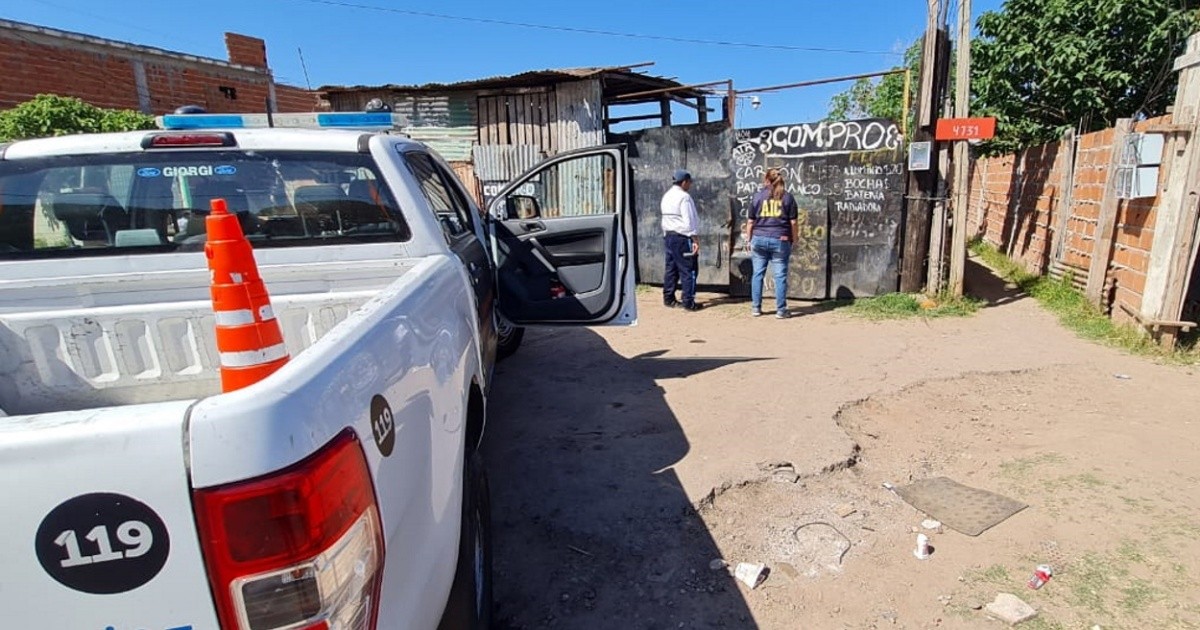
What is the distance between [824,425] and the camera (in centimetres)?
385

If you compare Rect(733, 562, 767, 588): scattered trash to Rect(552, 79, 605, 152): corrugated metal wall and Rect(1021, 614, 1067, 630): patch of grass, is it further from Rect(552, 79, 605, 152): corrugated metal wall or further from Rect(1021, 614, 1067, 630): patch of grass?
Rect(552, 79, 605, 152): corrugated metal wall

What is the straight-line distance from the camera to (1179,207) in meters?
4.80

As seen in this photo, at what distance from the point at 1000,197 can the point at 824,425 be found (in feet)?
27.0

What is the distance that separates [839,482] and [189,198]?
3411 mm

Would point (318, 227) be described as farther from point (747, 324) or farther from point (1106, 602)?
point (747, 324)

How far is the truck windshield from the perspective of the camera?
8.32 ft

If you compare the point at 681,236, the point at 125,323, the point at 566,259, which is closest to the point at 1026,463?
the point at 566,259

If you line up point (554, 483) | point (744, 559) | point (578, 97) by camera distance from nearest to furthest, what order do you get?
point (744, 559) < point (554, 483) < point (578, 97)

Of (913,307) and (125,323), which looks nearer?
Answer: (125,323)

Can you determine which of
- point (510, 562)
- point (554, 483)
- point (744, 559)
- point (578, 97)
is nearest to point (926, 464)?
point (744, 559)

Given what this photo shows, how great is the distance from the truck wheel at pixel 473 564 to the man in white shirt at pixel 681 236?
5.06 metres

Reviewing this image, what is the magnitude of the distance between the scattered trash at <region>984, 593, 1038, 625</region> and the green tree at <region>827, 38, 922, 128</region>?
18.7ft

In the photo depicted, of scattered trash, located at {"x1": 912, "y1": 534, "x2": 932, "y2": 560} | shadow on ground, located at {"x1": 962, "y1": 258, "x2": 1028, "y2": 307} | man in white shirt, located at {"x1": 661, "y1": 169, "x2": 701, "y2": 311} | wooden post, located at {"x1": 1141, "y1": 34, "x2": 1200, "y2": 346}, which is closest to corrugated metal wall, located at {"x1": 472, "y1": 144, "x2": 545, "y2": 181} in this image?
man in white shirt, located at {"x1": 661, "y1": 169, "x2": 701, "y2": 311}

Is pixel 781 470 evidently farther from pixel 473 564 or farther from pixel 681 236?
pixel 681 236
